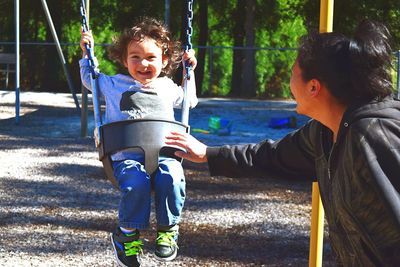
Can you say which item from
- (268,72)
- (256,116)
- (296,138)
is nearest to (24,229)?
(296,138)

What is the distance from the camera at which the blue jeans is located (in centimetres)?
358

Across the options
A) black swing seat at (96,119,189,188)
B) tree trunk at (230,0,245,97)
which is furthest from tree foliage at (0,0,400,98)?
black swing seat at (96,119,189,188)

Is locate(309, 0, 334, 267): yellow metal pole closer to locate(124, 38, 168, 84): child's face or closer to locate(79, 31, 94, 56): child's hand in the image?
locate(124, 38, 168, 84): child's face

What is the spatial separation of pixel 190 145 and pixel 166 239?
0.62 m

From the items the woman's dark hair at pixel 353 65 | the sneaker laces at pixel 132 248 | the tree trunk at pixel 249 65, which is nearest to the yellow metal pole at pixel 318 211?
the sneaker laces at pixel 132 248

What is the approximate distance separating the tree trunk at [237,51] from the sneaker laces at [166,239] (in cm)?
1986

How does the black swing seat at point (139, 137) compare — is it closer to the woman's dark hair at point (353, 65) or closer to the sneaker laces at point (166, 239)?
the sneaker laces at point (166, 239)

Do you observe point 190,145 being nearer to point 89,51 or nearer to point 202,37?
point 89,51

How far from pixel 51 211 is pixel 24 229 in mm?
673

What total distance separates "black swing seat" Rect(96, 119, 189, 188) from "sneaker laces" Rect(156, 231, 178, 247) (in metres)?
0.34

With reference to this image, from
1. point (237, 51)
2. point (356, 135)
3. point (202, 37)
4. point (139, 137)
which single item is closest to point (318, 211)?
point (139, 137)

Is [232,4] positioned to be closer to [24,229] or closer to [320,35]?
[24,229]

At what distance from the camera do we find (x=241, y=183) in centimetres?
887

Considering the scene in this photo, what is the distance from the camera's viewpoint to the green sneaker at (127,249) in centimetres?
364
